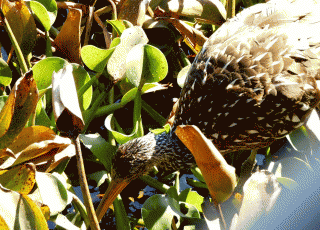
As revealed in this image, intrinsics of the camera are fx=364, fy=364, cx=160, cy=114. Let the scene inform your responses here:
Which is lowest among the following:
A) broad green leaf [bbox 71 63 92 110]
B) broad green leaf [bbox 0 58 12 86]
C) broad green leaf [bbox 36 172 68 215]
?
broad green leaf [bbox 36 172 68 215]

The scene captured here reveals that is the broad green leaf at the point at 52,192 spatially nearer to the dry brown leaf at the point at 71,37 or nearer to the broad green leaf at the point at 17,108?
the broad green leaf at the point at 17,108

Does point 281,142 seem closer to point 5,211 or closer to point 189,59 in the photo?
point 189,59

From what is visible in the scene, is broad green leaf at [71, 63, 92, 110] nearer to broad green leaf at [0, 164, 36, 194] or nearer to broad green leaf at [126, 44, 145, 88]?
broad green leaf at [126, 44, 145, 88]

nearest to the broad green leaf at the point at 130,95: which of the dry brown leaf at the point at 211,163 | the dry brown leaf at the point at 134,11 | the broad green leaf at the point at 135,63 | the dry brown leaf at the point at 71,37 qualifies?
the broad green leaf at the point at 135,63

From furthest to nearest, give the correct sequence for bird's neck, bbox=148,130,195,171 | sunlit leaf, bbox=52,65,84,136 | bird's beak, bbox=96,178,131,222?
1. bird's neck, bbox=148,130,195,171
2. bird's beak, bbox=96,178,131,222
3. sunlit leaf, bbox=52,65,84,136

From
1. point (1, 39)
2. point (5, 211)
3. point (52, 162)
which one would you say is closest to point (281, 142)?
point (52, 162)

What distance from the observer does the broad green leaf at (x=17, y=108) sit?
1030 mm

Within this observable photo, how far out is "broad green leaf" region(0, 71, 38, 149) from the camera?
1.03 meters

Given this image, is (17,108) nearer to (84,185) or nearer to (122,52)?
(84,185)

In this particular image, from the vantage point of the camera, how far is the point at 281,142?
1872 mm

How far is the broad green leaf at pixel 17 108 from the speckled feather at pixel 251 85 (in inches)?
20.4

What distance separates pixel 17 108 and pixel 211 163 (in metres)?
0.60

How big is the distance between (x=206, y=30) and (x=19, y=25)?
113cm

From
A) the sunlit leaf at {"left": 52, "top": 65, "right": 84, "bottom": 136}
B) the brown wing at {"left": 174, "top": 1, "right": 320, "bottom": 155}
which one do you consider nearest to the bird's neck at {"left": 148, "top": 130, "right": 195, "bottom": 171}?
the brown wing at {"left": 174, "top": 1, "right": 320, "bottom": 155}
